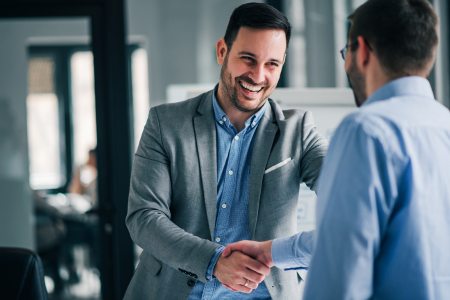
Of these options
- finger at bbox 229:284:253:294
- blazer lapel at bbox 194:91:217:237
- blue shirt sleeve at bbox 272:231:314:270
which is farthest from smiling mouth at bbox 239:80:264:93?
finger at bbox 229:284:253:294

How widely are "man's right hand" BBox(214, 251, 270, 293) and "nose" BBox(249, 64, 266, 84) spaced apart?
18.0 inches

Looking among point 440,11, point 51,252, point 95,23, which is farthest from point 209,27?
point 51,252

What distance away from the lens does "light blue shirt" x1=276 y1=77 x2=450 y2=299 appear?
1147 mm

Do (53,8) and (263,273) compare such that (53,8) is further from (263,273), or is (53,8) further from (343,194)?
(343,194)

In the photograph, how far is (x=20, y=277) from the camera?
1763 mm

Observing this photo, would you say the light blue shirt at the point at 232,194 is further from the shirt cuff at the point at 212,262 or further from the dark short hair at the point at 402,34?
the dark short hair at the point at 402,34

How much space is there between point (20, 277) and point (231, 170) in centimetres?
59

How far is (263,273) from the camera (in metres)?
1.73

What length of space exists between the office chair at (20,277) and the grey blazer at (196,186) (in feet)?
0.88

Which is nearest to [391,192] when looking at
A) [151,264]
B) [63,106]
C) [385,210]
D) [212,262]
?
[385,210]

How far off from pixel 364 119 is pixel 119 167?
274 cm

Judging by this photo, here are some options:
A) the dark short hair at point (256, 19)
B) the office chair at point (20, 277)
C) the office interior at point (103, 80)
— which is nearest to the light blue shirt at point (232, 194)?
the dark short hair at point (256, 19)

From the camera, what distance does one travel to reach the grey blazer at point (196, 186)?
184cm

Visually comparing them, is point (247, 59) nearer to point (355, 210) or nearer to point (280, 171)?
point (280, 171)
